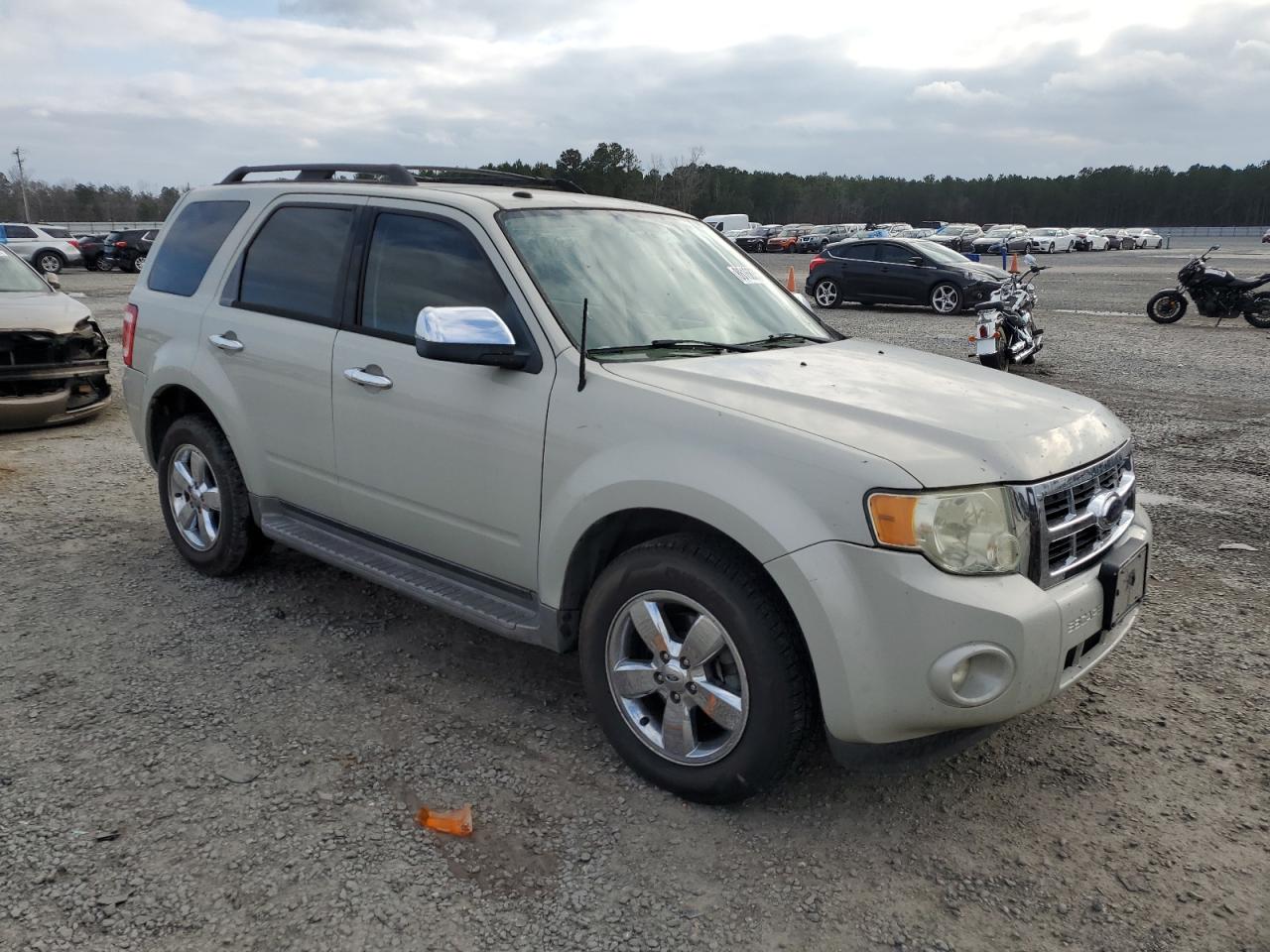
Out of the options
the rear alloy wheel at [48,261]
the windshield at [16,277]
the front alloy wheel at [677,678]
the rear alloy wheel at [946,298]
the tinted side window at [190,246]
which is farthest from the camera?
the rear alloy wheel at [48,261]

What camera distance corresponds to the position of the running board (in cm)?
342

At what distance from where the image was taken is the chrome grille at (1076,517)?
2.78 meters

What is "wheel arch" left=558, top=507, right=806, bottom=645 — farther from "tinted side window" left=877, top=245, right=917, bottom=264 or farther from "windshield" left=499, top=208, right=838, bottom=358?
"tinted side window" left=877, top=245, right=917, bottom=264

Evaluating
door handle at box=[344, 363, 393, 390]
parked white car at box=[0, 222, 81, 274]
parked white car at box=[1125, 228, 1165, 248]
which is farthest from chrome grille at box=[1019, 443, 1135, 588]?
parked white car at box=[1125, 228, 1165, 248]

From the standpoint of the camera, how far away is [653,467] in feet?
9.77

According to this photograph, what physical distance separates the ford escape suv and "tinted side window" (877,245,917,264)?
16647 mm

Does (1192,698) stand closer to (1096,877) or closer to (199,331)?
(1096,877)

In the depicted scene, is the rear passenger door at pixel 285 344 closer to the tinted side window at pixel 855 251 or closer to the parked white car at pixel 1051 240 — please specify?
the tinted side window at pixel 855 251

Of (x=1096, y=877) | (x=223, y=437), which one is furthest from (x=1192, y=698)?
(x=223, y=437)

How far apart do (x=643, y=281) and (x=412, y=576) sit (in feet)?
4.63

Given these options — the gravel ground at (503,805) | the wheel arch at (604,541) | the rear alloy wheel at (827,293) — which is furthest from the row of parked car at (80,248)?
the wheel arch at (604,541)

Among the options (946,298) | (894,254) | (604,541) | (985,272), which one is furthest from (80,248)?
(604,541)

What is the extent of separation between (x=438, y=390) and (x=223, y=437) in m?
1.71

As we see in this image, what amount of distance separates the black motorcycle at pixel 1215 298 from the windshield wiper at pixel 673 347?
1556 centimetres
